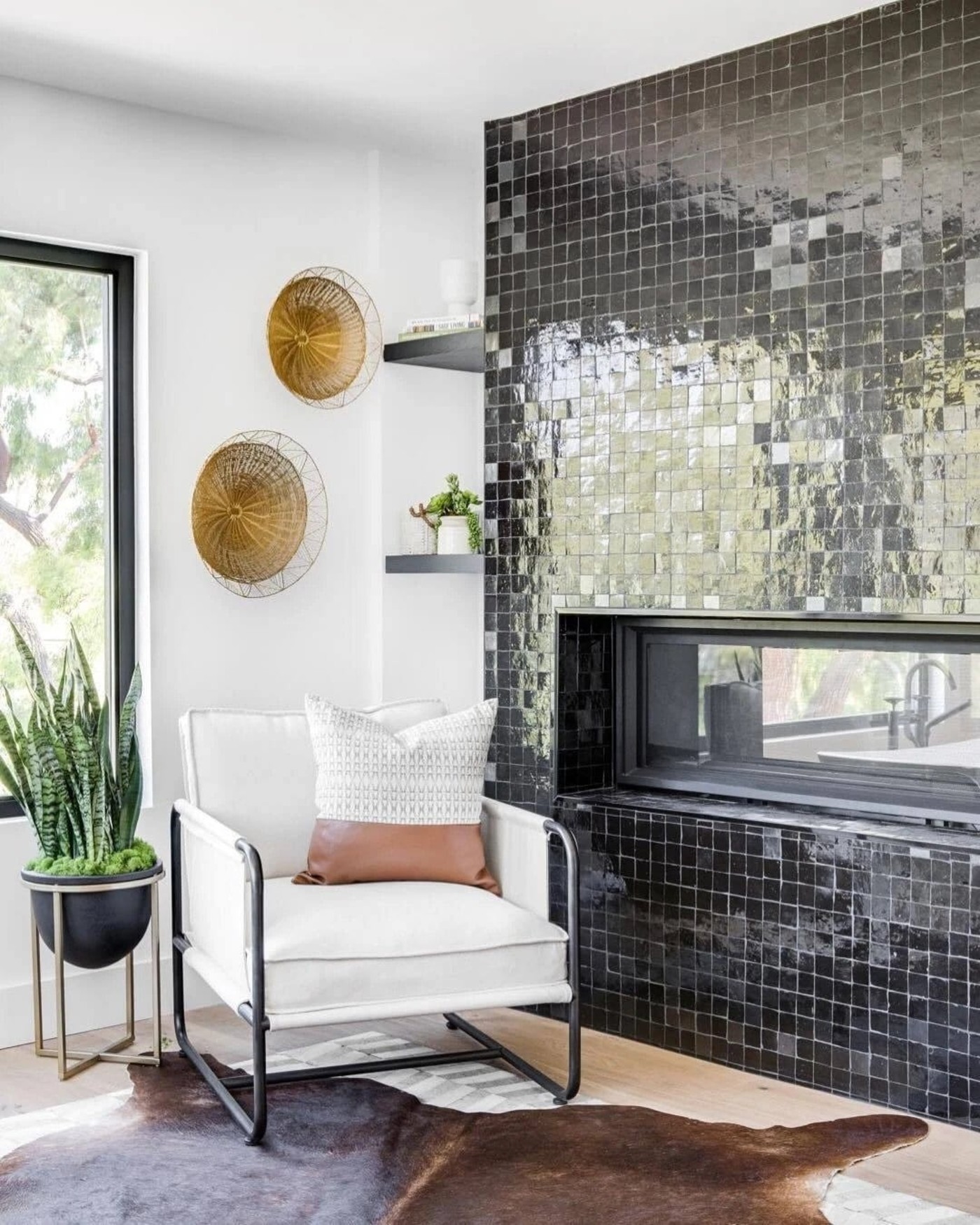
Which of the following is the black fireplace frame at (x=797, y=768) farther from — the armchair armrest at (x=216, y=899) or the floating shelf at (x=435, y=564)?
the armchair armrest at (x=216, y=899)

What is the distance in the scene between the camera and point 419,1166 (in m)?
2.79

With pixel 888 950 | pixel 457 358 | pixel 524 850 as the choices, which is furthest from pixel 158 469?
pixel 888 950

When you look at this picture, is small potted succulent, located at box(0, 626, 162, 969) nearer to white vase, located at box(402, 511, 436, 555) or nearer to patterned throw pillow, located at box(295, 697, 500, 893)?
patterned throw pillow, located at box(295, 697, 500, 893)

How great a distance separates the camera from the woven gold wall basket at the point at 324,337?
4.04m

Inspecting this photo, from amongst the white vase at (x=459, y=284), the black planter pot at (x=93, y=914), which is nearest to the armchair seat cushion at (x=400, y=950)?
the black planter pot at (x=93, y=914)

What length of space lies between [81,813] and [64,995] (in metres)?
0.45

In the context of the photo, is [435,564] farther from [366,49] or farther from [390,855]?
[366,49]

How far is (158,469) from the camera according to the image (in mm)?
3855

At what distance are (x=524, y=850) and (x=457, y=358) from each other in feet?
5.11

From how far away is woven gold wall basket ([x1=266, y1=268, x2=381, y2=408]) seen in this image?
4.04 meters

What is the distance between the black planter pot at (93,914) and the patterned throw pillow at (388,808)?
1.36ft

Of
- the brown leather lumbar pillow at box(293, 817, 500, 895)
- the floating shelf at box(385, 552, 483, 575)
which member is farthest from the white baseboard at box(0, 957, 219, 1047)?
the floating shelf at box(385, 552, 483, 575)

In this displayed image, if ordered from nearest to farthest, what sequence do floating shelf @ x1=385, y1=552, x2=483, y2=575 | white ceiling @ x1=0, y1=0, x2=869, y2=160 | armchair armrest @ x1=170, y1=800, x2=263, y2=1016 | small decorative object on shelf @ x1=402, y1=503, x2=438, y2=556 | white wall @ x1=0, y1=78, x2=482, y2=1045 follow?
armchair armrest @ x1=170, y1=800, x2=263, y2=1016
white ceiling @ x1=0, y1=0, x2=869, y2=160
white wall @ x1=0, y1=78, x2=482, y2=1045
floating shelf @ x1=385, y1=552, x2=483, y2=575
small decorative object on shelf @ x1=402, y1=503, x2=438, y2=556

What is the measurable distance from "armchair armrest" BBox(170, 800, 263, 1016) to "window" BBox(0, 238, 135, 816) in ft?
1.83
